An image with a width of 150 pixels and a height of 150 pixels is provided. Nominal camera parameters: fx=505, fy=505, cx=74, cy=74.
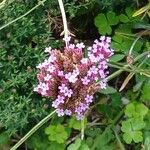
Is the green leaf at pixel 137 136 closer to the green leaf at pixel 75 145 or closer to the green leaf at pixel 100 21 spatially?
the green leaf at pixel 75 145

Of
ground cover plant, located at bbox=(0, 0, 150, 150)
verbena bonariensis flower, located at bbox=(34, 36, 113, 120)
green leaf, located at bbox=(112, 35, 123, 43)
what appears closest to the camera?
verbena bonariensis flower, located at bbox=(34, 36, 113, 120)

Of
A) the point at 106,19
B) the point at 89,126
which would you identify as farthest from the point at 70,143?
the point at 106,19

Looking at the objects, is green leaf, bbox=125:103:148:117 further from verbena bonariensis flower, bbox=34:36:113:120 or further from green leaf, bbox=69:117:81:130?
verbena bonariensis flower, bbox=34:36:113:120

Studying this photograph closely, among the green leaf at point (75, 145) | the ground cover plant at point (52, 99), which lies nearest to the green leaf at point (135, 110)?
the ground cover plant at point (52, 99)

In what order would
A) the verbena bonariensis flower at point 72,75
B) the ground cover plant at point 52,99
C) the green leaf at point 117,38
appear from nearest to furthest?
the verbena bonariensis flower at point 72,75, the ground cover plant at point 52,99, the green leaf at point 117,38

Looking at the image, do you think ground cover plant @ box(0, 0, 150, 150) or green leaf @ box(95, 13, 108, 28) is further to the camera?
green leaf @ box(95, 13, 108, 28)

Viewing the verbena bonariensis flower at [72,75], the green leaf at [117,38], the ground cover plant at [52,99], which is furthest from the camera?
the green leaf at [117,38]

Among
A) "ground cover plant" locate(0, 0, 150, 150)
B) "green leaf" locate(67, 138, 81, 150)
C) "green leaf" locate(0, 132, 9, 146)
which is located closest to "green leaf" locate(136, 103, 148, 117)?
"ground cover plant" locate(0, 0, 150, 150)

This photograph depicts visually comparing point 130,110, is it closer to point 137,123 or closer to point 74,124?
point 137,123
